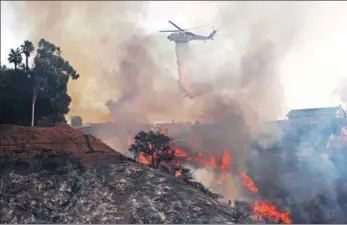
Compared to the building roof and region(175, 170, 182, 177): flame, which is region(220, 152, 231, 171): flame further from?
the building roof

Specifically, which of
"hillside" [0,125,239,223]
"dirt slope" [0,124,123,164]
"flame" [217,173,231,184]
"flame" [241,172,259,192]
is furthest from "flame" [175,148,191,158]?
"hillside" [0,125,239,223]

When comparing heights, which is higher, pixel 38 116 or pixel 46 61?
pixel 46 61

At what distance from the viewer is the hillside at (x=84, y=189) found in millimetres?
59625

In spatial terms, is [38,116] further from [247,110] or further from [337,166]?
[337,166]

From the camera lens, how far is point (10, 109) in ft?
290

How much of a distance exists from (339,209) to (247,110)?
39051mm

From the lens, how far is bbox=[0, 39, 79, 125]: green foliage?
88.6 m

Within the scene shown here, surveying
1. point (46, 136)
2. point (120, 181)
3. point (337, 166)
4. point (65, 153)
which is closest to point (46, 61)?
point (46, 136)

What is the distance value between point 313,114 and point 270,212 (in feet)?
183

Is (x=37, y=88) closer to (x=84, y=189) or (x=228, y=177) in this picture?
(x=84, y=189)

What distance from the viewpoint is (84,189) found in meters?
65.1

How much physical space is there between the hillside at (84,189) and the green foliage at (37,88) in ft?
35.9

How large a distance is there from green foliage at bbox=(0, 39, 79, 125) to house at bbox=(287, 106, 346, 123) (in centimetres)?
5886

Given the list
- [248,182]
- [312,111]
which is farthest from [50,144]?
[312,111]
